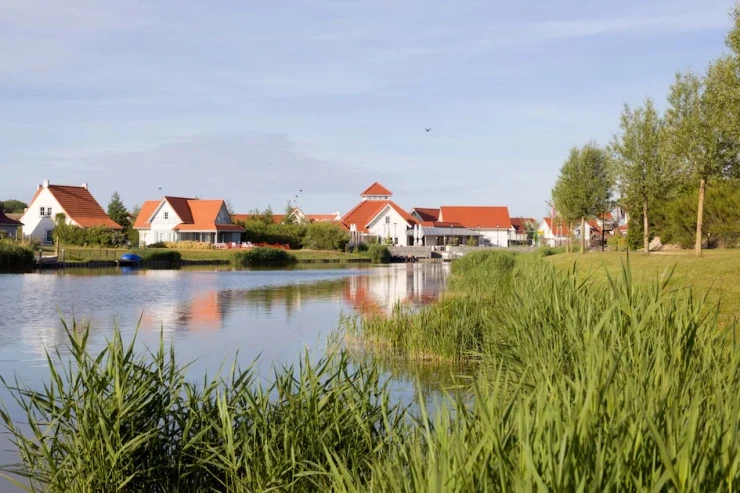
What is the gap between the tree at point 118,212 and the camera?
269 ft

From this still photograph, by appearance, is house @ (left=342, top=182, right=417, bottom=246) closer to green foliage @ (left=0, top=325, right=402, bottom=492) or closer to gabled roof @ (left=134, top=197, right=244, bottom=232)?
gabled roof @ (left=134, top=197, right=244, bottom=232)

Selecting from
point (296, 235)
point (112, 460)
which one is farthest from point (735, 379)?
point (296, 235)

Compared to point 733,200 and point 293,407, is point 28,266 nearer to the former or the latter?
point 733,200

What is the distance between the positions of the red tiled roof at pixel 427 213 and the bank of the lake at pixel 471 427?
95806 mm

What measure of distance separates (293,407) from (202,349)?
10.7 metres

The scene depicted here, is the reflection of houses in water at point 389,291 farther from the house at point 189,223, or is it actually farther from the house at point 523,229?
the house at point 523,229

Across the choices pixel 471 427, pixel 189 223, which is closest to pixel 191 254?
pixel 189 223

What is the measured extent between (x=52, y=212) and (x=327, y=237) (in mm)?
25529

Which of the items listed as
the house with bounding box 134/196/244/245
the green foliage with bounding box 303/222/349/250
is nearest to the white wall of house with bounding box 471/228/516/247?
the green foliage with bounding box 303/222/349/250

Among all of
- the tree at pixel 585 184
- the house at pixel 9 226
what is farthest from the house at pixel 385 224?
the tree at pixel 585 184

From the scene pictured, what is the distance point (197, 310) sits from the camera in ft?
83.9

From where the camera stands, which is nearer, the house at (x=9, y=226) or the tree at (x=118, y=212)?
the house at (x=9, y=226)

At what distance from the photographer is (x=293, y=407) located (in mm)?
6207

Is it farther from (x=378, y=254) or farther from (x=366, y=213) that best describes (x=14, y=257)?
(x=366, y=213)
